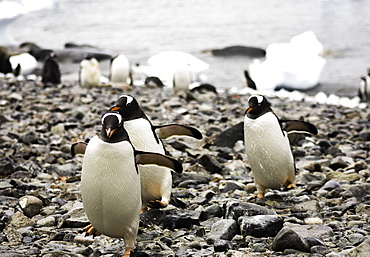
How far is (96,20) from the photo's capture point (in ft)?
149

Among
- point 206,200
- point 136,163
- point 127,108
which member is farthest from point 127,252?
point 206,200

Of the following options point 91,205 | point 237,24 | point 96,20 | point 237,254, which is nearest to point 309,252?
point 237,254

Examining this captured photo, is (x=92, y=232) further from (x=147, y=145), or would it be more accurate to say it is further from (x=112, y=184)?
(x=147, y=145)

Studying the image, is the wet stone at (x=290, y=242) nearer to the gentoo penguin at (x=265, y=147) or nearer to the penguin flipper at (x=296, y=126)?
the gentoo penguin at (x=265, y=147)

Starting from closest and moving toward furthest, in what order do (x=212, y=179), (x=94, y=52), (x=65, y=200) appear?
1. (x=65, y=200)
2. (x=212, y=179)
3. (x=94, y=52)

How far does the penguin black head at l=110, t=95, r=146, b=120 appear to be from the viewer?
287 centimetres

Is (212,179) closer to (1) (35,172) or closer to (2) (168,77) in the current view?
Result: (1) (35,172)

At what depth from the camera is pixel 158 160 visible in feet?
8.24

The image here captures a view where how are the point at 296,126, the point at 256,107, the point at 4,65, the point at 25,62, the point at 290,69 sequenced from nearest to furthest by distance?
the point at 256,107 < the point at 296,126 < the point at 4,65 < the point at 290,69 < the point at 25,62

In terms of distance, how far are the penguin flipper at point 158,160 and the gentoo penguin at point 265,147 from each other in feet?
3.80

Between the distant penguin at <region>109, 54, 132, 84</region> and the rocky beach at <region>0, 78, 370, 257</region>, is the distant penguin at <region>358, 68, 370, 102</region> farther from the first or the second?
the rocky beach at <region>0, 78, 370, 257</region>

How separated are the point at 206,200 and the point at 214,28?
3603 centimetres

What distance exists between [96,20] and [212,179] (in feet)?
143

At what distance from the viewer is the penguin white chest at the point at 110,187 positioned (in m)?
2.39
